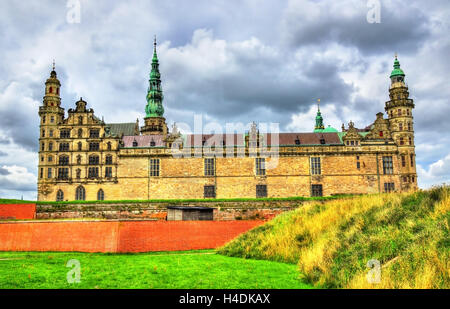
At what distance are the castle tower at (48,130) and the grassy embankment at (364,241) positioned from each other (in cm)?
3585

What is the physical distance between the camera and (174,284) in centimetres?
873

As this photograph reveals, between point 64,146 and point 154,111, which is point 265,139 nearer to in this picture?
point 64,146

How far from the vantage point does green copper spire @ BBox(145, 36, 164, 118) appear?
6475cm

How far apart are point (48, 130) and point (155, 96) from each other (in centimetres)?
2391

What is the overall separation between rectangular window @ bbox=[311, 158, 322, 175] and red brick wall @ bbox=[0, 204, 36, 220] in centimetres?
2985

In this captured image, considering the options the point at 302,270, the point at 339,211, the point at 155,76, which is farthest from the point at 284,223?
the point at 155,76

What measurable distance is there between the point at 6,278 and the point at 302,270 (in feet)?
25.2

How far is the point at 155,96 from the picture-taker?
221 feet

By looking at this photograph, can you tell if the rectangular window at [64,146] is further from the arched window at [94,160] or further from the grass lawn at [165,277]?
the grass lawn at [165,277]

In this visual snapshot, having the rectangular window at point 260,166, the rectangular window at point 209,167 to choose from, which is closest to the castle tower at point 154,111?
the rectangular window at point 209,167

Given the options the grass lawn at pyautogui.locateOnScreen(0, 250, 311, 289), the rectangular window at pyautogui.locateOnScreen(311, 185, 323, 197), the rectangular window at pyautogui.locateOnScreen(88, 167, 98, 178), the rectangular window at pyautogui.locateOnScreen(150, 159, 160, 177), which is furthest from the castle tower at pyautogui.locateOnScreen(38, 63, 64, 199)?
the grass lawn at pyautogui.locateOnScreen(0, 250, 311, 289)

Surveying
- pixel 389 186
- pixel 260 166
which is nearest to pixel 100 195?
pixel 260 166
